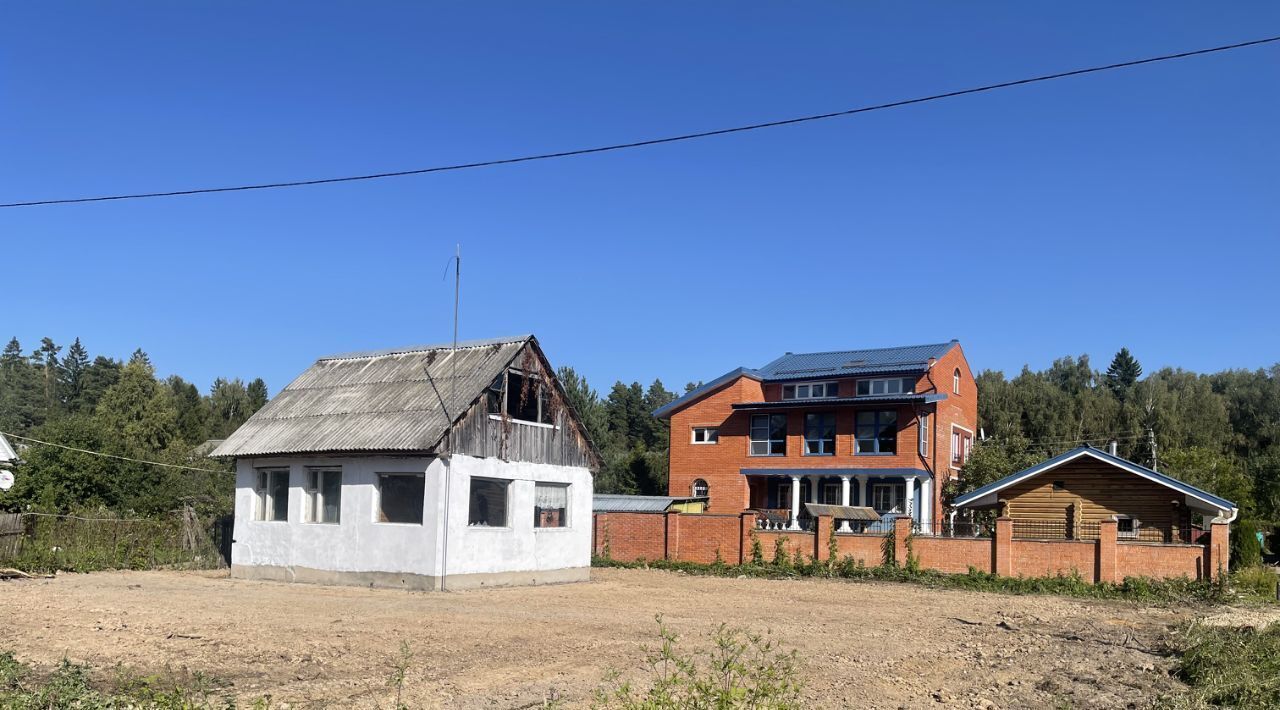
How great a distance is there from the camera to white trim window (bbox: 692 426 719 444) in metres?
48.2

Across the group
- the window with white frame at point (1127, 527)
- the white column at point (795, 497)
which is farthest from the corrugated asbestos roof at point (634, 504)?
the window with white frame at point (1127, 527)

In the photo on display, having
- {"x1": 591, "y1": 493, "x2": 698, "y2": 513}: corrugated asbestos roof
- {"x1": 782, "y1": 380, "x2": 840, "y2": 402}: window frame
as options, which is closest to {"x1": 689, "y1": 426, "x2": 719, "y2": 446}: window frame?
{"x1": 782, "y1": 380, "x2": 840, "y2": 402}: window frame

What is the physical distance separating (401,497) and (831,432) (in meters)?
25.6

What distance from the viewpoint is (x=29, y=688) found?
9.96 meters

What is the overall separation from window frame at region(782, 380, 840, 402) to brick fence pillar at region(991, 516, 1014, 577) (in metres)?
19.1

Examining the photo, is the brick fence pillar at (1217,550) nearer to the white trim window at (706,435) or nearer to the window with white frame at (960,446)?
the window with white frame at (960,446)

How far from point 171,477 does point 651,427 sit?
6785cm

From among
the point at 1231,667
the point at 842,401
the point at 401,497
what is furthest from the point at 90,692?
the point at 842,401

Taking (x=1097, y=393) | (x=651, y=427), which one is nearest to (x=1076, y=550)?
(x=1097, y=393)

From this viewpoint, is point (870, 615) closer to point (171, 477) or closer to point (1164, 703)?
point (1164, 703)

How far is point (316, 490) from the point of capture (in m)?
25.3

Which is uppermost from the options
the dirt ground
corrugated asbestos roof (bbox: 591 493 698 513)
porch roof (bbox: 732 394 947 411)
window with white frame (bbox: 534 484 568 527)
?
porch roof (bbox: 732 394 947 411)

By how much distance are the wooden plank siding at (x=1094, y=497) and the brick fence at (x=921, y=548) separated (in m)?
3.41

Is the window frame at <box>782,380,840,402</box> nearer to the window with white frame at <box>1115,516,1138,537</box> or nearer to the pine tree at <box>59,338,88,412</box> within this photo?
the window with white frame at <box>1115,516,1138,537</box>
